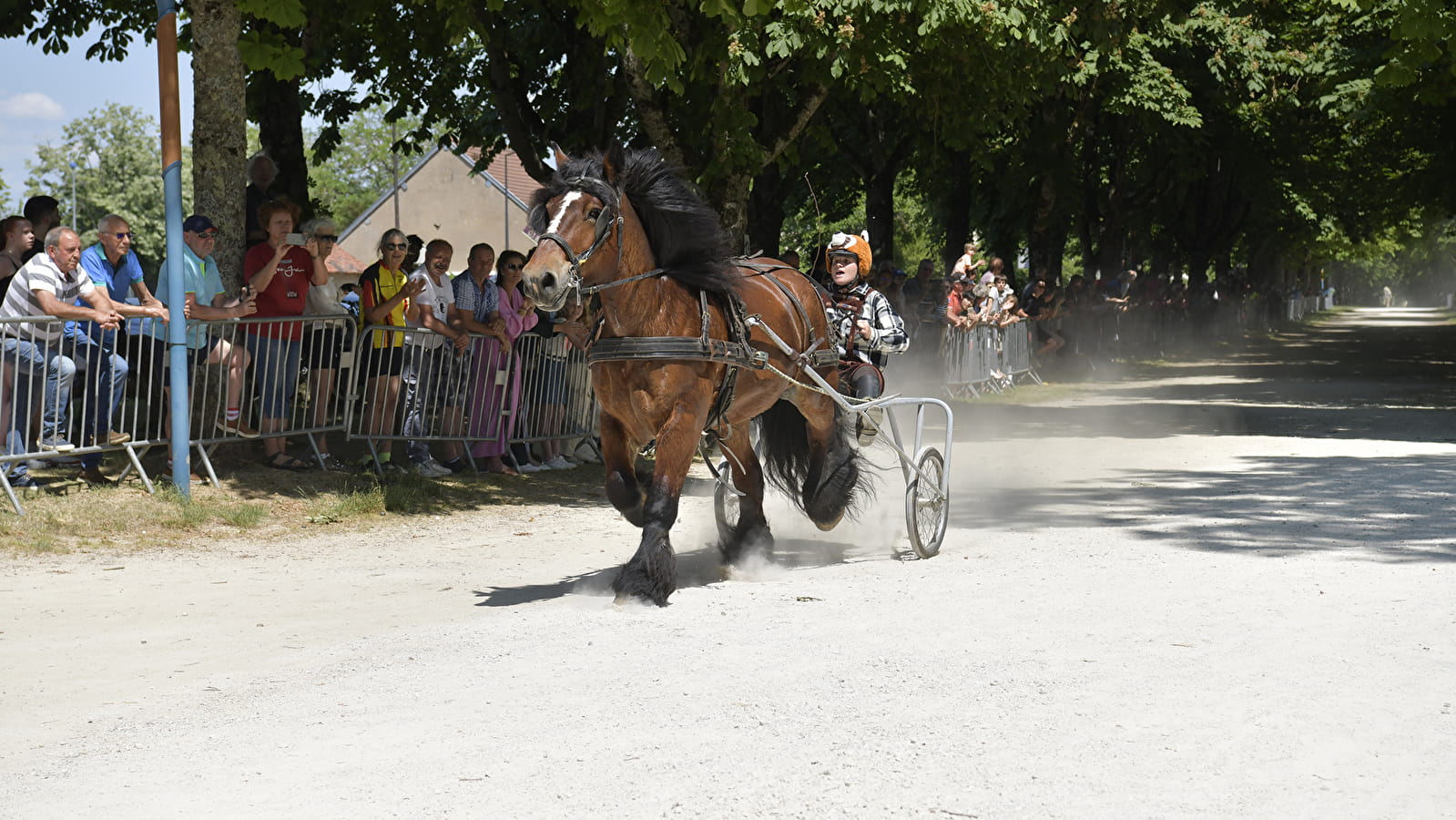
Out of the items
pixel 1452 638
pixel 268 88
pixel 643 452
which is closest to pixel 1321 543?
pixel 1452 638

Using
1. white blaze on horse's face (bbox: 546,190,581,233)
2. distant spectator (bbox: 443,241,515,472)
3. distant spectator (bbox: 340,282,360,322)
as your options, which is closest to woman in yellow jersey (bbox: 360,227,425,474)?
distant spectator (bbox: 443,241,515,472)

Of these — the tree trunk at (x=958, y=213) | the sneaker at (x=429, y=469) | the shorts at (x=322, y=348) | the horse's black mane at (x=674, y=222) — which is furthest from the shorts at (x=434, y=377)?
the tree trunk at (x=958, y=213)

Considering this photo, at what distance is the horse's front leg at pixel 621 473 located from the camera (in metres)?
8.12

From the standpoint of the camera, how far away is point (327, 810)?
446 cm

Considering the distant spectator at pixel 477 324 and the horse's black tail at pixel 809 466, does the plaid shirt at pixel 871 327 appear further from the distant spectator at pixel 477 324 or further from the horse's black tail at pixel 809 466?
the distant spectator at pixel 477 324

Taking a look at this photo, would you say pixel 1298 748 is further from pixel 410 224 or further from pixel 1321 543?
pixel 410 224

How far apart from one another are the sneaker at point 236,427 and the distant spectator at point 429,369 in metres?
1.28

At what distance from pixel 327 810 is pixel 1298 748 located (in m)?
2.92

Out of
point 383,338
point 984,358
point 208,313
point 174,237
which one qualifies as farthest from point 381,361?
point 984,358

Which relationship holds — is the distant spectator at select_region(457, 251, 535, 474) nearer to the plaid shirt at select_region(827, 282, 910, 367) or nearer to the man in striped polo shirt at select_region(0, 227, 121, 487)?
the man in striped polo shirt at select_region(0, 227, 121, 487)

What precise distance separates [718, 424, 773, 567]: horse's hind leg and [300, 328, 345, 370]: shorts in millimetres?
4264

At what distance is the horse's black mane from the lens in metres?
7.95

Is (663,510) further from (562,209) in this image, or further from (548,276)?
(562,209)

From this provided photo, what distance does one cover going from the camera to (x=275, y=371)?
11867 millimetres
